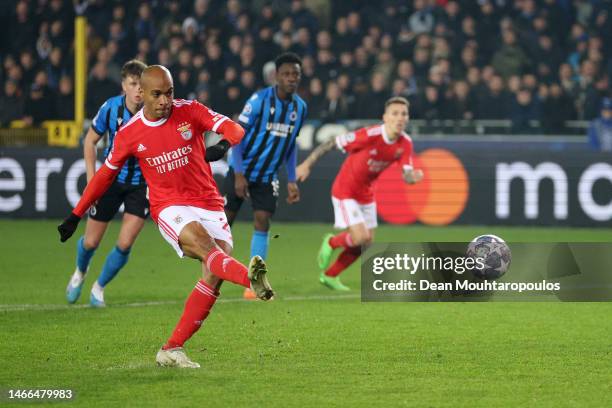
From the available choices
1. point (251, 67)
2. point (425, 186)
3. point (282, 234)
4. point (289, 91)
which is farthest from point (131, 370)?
point (251, 67)

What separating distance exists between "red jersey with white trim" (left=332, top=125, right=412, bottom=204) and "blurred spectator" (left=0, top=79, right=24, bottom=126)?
27.9ft

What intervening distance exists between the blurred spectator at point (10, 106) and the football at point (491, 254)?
10.8m

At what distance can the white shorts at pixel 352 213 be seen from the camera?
12008 millimetres

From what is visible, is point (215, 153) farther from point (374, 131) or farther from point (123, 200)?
point (374, 131)

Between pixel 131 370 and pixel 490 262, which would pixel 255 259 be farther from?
pixel 490 262

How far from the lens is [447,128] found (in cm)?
1792

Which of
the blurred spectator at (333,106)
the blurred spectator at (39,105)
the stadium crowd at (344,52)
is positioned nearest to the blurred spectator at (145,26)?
the stadium crowd at (344,52)

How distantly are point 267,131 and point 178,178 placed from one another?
4175 millimetres

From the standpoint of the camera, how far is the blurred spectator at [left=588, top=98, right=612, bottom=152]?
17.2 metres

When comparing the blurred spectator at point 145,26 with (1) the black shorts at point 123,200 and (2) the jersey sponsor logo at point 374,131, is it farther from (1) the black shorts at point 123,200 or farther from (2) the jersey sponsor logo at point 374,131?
(1) the black shorts at point 123,200

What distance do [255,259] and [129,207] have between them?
13.2 ft

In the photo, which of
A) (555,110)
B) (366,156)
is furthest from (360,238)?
(555,110)

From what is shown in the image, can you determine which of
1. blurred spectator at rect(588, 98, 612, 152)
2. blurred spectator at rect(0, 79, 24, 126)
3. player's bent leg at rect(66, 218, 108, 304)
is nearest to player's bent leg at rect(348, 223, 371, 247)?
player's bent leg at rect(66, 218, 108, 304)

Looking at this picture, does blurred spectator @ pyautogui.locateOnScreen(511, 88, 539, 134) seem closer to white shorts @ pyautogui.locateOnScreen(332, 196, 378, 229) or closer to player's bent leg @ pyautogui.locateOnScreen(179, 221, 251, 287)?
white shorts @ pyautogui.locateOnScreen(332, 196, 378, 229)
